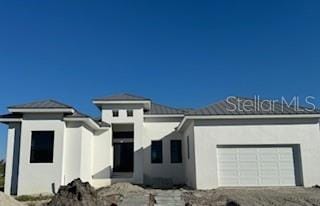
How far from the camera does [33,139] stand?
1773 cm

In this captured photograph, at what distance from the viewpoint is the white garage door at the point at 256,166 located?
56.3 feet

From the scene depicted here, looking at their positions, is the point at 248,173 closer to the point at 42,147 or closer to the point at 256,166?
the point at 256,166

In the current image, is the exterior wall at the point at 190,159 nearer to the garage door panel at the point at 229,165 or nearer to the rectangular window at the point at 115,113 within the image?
the garage door panel at the point at 229,165

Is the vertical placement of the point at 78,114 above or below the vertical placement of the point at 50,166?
above

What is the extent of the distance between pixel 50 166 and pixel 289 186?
12252 millimetres

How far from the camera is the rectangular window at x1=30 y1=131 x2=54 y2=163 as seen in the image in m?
17.5

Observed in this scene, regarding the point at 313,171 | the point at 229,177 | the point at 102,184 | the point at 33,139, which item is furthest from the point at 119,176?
the point at 313,171

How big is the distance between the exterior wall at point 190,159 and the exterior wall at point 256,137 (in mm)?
638

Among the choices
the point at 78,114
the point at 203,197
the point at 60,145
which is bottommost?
the point at 203,197

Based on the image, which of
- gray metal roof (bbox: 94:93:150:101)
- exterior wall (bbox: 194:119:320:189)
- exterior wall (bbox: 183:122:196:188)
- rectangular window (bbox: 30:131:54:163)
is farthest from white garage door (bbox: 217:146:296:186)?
rectangular window (bbox: 30:131:54:163)

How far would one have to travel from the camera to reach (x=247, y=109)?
18.4 m

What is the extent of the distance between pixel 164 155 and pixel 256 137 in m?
6.85

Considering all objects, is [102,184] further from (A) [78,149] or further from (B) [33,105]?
(B) [33,105]

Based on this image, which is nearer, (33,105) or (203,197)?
(203,197)
